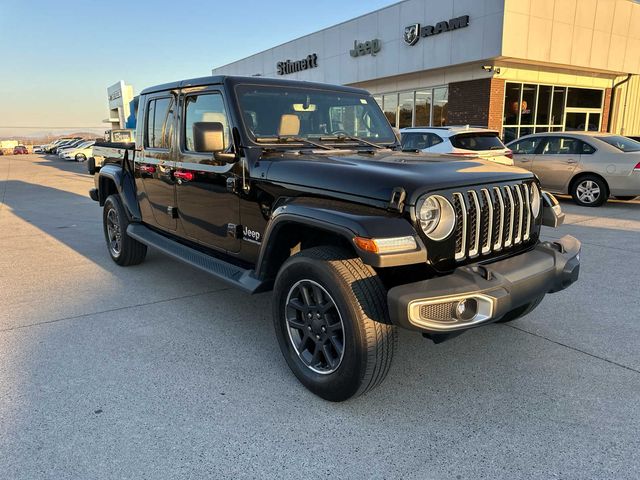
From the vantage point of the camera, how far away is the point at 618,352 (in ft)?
11.5

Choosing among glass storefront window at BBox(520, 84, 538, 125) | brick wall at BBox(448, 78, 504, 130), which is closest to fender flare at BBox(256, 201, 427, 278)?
brick wall at BBox(448, 78, 504, 130)

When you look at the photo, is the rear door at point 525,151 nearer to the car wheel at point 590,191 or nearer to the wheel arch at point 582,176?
the wheel arch at point 582,176

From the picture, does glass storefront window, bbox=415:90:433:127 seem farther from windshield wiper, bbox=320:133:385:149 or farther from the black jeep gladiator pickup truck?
windshield wiper, bbox=320:133:385:149

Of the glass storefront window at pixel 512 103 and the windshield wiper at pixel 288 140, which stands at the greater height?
the glass storefront window at pixel 512 103

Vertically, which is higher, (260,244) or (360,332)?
(260,244)

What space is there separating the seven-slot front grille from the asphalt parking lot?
36.1 inches

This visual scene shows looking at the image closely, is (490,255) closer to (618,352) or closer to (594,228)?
(618,352)

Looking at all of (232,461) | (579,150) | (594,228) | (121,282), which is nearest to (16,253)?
(121,282)

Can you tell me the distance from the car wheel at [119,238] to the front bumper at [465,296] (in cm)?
412

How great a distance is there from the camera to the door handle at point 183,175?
4.16 metres

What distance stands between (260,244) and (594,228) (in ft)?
21.5

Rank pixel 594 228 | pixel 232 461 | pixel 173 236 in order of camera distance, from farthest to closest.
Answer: pixel 594 228 < pixel 173 236 < pixel 232 461

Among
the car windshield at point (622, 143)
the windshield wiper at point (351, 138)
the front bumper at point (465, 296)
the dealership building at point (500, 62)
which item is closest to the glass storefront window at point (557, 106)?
the dealership building at point (500, 62)

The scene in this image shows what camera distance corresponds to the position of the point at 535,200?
3.44 meters
